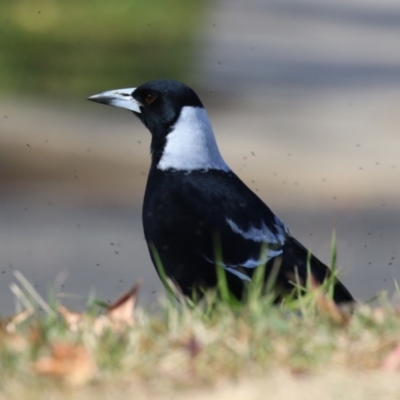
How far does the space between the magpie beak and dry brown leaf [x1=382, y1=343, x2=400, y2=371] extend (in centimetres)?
225

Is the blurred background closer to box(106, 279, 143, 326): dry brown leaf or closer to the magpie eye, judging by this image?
box(106, 279, 143, 326): dry brown leaf

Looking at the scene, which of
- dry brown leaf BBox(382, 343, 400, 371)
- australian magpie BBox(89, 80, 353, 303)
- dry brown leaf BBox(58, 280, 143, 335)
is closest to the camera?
dry brown leaf BBox(382, 343, 400, 371)

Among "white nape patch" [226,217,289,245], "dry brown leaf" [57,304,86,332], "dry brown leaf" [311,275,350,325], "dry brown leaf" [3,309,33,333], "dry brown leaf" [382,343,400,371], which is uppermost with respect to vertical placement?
"dry brown leaf" [382,343,400,371]

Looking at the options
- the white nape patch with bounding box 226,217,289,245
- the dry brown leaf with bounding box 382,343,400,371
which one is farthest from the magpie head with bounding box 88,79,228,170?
the dry brown leaf with bounding box 382,343,400,371

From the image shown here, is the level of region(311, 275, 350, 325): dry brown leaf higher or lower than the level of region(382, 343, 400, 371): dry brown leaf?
lower

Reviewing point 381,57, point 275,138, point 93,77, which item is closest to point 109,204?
point 275,138

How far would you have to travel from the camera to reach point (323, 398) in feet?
7.75

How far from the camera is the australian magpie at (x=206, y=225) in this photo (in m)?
4.03

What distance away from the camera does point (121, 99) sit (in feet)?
15.4

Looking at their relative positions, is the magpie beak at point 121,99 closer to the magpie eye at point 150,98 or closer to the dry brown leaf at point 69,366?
the magpie eye at point 150,98

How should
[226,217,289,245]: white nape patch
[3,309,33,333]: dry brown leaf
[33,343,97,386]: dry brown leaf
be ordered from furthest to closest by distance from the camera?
[226,217,289,245]: white nape patch → [3,309,33,333]: dry brown leaf → [33,343,97,386]: dry brown leaf

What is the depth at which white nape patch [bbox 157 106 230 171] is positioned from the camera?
4270mm

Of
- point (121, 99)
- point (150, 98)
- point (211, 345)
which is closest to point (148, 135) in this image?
point (121, 99)

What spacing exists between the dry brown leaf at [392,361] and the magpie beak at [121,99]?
2246 mm
